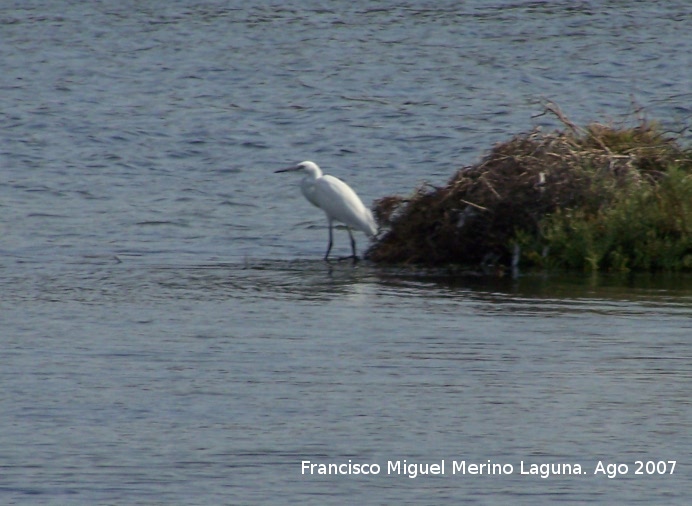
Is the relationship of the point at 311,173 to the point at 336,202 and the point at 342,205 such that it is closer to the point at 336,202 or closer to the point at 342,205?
the point at 336,202

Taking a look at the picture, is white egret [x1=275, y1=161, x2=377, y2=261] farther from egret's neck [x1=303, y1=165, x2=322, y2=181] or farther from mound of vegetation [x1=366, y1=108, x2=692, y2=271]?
mound of vegetation [x1=366, y1=108, x2=692, y2=271]

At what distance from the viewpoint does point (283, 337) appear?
10062mm

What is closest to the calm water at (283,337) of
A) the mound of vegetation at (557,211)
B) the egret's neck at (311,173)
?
the mound of vegetation at (557,211)

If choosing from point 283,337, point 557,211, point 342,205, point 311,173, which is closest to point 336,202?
point 342,205

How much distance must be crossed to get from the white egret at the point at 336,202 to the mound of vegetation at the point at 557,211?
903 mm

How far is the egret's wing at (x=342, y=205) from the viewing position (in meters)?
14.5

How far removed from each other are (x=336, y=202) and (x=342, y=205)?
142 mm

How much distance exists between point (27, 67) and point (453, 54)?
349 inches

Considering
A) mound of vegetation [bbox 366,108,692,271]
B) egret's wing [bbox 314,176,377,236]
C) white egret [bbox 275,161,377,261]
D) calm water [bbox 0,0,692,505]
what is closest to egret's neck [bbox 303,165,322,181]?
white egret [bbox 275,161,377,261]

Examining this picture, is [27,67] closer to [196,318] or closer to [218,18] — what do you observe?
[218,18]

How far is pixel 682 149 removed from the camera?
14.1 metres

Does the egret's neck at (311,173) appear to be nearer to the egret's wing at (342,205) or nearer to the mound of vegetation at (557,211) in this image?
the egret's wing at (342,205)

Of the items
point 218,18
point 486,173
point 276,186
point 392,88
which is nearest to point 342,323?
point 486,173

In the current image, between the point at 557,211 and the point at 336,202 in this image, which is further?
the point at 336,202
